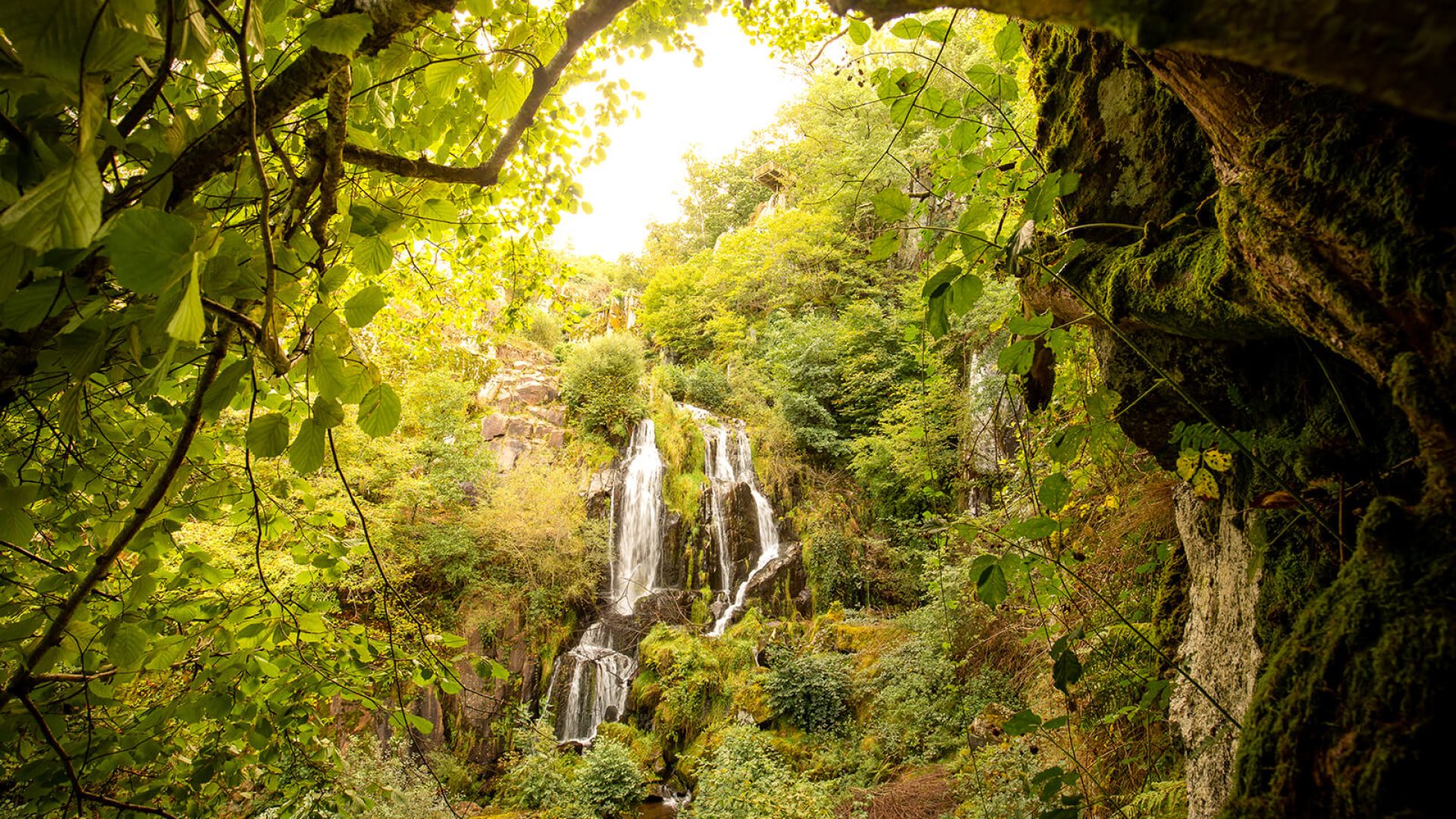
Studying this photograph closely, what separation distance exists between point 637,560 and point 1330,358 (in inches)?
391

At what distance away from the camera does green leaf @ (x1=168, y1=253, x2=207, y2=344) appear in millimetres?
549

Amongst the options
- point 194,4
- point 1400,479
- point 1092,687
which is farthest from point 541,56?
point 1092,687

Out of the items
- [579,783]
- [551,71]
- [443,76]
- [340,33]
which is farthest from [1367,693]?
[579,783]

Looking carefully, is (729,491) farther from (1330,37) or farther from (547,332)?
(1330,37)

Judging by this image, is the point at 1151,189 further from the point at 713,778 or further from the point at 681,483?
the point at 681,483

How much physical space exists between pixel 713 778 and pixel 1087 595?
12.7 feet

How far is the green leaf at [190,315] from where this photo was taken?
1.80ft

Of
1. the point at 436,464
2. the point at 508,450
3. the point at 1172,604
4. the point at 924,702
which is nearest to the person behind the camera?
the point at 1172,604

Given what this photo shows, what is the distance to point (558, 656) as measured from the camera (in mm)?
9156

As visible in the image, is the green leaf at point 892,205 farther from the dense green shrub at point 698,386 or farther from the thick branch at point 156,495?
the dense green shrub at point 698,386

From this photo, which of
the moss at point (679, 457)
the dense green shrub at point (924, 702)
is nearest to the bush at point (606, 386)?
the moss at point (679, 457)

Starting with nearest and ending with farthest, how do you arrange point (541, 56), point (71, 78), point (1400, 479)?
point (71, 78), point (1400, 479), point (541, 56)

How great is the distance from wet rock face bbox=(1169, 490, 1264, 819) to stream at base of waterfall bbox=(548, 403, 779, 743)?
7769 millimetres

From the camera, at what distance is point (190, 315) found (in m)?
0.57
